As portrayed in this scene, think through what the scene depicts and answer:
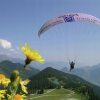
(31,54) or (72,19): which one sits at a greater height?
(72,19)

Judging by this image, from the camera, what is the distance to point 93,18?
1147 inches

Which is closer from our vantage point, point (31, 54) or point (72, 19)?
point (31, 54)

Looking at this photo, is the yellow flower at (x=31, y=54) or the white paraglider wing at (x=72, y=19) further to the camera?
the white paraglider wing at (x=72, y=19)

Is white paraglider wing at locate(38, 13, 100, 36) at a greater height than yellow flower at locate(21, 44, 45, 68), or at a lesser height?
greater

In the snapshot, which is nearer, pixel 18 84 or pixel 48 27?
pixel 18 84

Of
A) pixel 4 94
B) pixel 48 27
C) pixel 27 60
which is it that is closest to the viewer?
pixel 4 94

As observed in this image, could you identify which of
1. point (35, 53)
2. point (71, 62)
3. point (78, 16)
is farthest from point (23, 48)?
point (71, 62)

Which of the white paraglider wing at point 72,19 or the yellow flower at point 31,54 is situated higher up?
the white paraglider wing at point 72,19

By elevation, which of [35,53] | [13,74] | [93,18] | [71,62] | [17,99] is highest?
[93,18]

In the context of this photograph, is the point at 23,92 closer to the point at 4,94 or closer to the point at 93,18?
the point at 4,94

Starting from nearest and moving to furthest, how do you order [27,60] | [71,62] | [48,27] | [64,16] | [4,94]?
1. [4,94]
2. [27,60]
3. [48,27]
4. [64,16]
5. [71,62]

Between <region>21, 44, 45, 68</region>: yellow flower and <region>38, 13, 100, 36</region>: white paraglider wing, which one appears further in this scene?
<region>38, 13, 100, 36</region>: white paraglider wing

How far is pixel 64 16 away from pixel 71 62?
30.0 feet

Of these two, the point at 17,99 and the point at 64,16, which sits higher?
the point at 64,16
